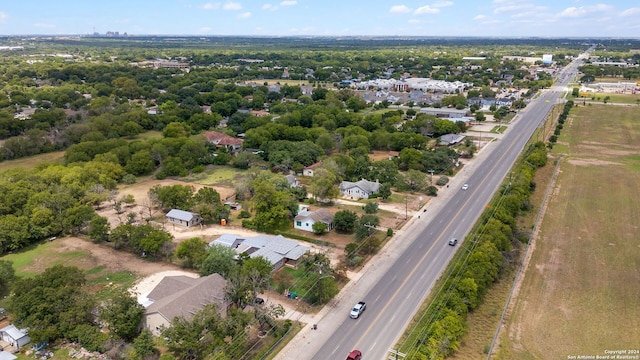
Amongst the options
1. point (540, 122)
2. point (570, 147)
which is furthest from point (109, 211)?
point (540, 122)

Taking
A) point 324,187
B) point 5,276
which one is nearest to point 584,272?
point 324,187

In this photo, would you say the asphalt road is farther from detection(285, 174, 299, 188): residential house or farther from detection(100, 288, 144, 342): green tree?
detection(285, 174, 299, 188): residential house

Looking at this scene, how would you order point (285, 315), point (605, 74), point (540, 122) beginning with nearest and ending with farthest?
point (285, 315) < point (540, 122) < point (605, 74)

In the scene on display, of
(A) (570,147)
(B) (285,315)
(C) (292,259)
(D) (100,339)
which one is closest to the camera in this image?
(D) (100,339)

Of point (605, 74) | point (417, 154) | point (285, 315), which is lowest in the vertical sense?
point (285, 315)

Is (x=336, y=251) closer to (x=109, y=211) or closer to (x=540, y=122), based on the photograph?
(x=109, y=211)

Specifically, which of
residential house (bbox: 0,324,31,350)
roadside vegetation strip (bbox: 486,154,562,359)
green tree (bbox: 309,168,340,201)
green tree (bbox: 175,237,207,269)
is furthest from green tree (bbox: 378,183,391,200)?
residential house (bbox: 0,324,31,350)
